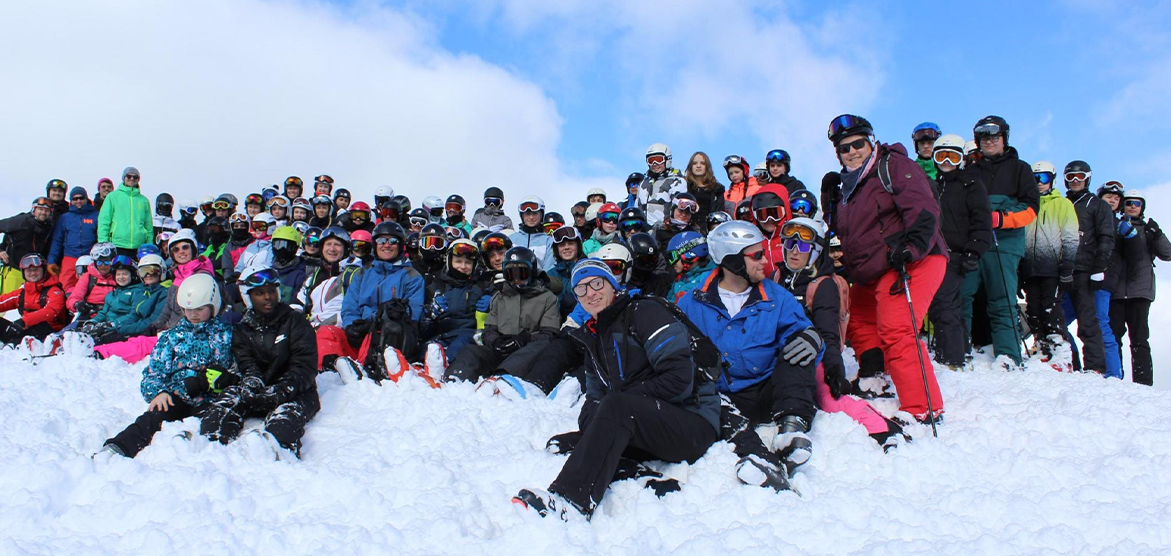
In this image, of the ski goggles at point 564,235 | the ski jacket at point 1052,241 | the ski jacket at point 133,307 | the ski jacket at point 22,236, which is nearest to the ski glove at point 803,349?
the ski goggles at point 564,235

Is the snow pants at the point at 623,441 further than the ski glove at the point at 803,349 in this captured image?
No

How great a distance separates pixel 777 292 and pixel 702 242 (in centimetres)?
219

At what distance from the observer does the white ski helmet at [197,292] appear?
5102 mm

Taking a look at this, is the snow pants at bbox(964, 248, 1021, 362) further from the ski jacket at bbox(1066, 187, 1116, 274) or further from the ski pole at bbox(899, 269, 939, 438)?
the ski pole at bbox(899, 269, 939, 438)

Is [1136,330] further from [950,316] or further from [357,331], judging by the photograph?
[357,331]

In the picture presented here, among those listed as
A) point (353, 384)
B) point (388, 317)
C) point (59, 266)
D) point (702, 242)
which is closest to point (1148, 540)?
point (702, 242)

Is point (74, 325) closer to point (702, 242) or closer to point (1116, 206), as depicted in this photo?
point (702, 242)

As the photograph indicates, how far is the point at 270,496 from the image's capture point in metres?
3.63

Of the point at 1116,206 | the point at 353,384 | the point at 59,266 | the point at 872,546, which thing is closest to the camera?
the point at 872,546

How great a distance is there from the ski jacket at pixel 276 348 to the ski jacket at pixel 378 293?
6.22ft

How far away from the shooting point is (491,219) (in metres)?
10.9

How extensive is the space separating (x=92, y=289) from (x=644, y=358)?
9494mm

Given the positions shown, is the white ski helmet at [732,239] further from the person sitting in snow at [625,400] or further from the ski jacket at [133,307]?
the ski jacket at [133,307]

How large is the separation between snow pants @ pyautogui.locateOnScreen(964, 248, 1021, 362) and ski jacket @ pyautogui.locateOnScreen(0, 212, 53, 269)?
13.9 m
